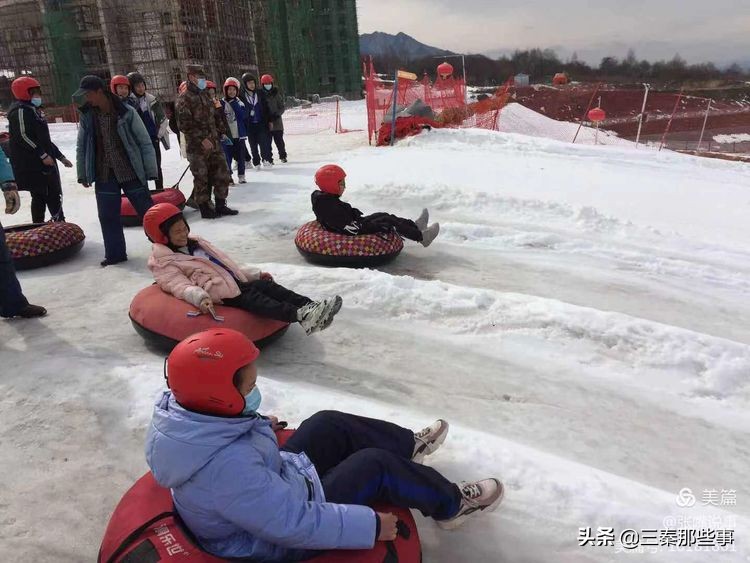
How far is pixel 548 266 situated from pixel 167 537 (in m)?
5.41

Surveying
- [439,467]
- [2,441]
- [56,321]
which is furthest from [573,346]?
[56,321]

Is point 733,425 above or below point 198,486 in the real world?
below

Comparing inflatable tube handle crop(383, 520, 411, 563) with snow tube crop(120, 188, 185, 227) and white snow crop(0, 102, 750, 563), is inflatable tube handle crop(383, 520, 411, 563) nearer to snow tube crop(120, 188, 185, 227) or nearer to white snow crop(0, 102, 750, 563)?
white snow crop(0, 102, 750, 563)

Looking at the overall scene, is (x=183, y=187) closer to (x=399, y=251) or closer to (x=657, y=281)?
(x=399, y=251)

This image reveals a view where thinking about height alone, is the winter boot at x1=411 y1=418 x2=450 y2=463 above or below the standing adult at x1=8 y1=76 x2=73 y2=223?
below

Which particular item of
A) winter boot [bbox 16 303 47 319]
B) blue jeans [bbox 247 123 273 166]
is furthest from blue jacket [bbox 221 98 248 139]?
winter boot [bbox 16 303 47 319]

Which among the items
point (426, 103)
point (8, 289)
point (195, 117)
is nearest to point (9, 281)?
point (8, 289)

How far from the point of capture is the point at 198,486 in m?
2.04

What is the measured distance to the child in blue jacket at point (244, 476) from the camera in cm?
202

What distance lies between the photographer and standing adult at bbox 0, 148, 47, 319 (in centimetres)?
488

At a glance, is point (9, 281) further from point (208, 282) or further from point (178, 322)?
point (208, 282)

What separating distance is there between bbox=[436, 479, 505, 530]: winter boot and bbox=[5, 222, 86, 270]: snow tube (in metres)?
5.99

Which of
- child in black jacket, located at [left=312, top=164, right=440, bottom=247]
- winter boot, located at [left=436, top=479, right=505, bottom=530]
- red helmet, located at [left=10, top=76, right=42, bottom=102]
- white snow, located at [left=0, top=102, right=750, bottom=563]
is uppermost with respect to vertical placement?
red helmet, located at [left=10, top=76, right=42, bottom=102]

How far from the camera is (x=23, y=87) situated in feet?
21.4
